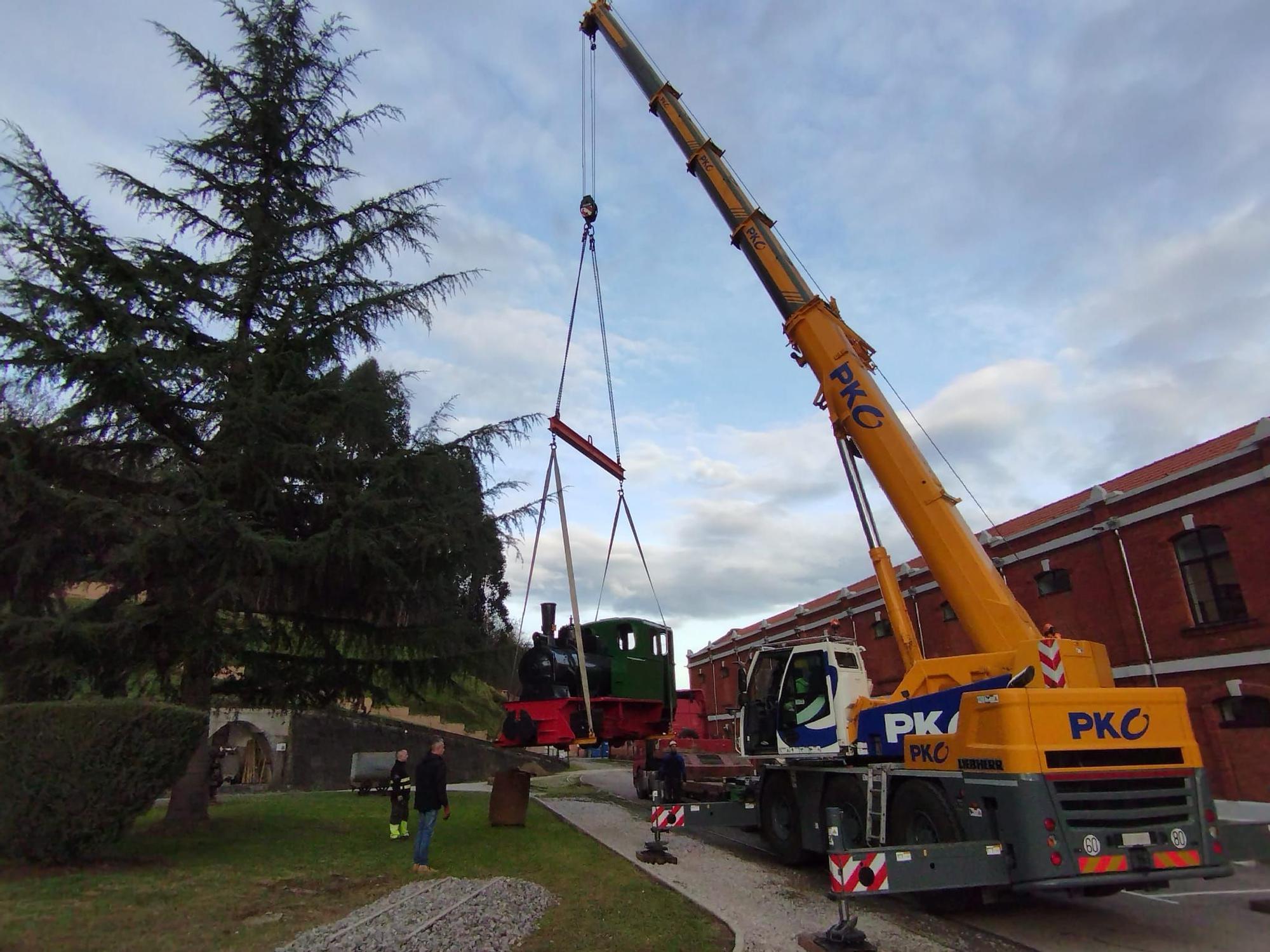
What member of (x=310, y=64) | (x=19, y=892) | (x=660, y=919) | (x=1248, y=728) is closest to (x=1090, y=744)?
(x=660, y=919)

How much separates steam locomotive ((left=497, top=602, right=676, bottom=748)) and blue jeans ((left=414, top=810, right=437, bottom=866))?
172 cm

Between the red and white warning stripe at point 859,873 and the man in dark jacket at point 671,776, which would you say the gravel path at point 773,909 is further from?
the man in dark jacket at point 671,776

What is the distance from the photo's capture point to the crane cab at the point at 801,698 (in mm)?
10375

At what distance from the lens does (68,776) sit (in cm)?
838

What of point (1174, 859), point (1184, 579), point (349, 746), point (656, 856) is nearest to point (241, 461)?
point (656, 856)

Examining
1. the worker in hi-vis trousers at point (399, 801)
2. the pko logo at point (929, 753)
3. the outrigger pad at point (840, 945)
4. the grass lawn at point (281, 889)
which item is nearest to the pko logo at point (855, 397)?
the pko logo at point (929, 753)

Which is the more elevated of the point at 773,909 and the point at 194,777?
the point at 194,777

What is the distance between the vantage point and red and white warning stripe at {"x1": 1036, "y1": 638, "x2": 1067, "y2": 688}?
7531 millimetres

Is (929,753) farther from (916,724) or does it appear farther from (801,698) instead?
(801,698)

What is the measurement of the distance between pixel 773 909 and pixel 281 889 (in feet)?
17.8

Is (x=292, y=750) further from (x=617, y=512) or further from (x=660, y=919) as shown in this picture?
(x=660, y=919)

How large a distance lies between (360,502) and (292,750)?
21796 mm

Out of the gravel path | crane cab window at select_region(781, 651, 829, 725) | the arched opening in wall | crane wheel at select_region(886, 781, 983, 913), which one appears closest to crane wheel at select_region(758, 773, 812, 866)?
the gravel path

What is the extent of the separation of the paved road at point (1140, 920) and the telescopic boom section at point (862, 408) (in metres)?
2.80
